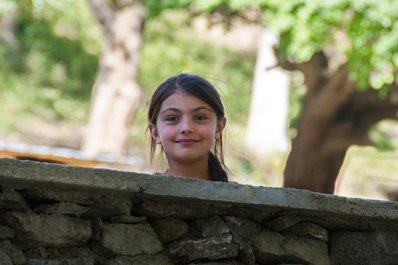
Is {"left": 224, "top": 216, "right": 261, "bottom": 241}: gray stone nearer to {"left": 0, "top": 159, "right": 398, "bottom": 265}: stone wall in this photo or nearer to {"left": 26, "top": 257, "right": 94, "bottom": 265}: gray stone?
{"left": 0, "top": 159, "right": 398, "bottom": 265}: stone wall

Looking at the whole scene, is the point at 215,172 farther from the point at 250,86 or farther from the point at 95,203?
the point at 250,86

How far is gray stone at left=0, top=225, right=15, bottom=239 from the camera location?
9.30 feet

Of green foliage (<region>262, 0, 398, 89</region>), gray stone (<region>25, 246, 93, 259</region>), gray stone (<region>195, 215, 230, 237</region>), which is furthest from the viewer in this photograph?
green foliage (<region>262, 0, 398, 89</region>)

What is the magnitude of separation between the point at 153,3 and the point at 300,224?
918 cm

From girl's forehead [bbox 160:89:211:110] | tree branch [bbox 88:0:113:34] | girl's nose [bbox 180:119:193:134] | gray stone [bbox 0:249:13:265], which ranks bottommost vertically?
gray stone [bbox 0:249:13:265]

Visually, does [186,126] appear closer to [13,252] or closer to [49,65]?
[13,252]

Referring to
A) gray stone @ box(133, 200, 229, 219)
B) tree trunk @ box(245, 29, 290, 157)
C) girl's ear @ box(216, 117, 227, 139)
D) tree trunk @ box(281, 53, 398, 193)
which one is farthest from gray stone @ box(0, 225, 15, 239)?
tree trunk @ box(245, 29, 290, 157)

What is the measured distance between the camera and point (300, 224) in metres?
3.23

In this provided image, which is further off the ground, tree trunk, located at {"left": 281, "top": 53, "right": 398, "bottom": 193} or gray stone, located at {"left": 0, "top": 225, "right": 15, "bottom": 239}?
tree trunk, located at {"left": 281, "top": 53, "right": 398, "bottom": 193}

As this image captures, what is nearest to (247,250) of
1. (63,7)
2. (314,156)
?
(314,156)

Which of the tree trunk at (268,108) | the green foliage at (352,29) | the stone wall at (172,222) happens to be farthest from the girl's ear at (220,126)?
the tree trunk at (268,108)

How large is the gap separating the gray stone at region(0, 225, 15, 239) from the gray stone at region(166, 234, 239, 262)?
1.66 ft

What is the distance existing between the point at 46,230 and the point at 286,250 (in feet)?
2.65

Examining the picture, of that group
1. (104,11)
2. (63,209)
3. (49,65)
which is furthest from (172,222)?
(49,65)
